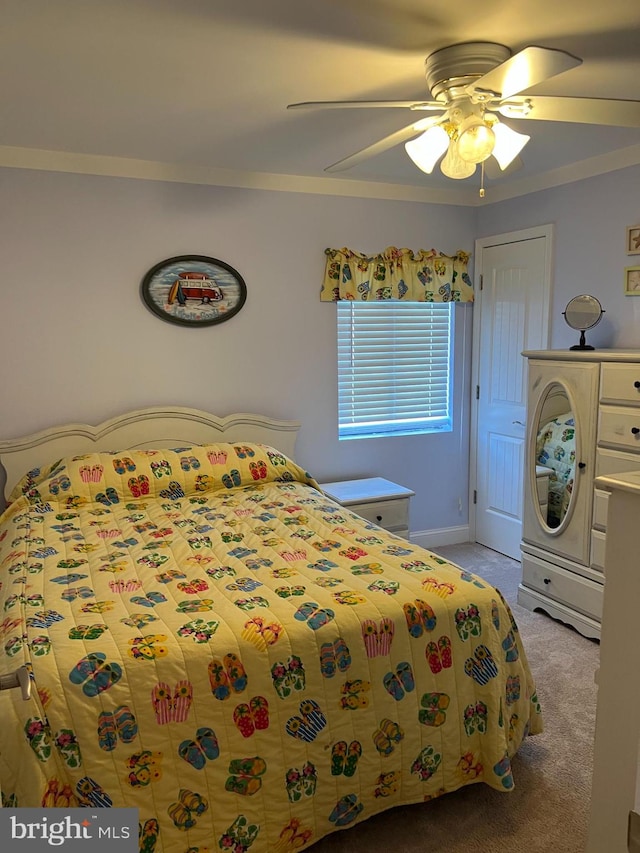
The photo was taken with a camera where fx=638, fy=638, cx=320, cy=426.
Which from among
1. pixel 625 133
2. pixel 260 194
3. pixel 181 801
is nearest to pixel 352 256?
pixel 260 194

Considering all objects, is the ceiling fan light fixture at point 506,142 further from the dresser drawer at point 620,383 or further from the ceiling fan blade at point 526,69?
the dresser drawer at point 620,383

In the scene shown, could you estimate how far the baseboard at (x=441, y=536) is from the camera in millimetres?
4438

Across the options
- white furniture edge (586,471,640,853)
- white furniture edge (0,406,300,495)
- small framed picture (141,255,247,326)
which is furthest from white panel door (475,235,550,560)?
white furniture edge (586,471,640,853)

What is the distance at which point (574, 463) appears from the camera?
124 inches

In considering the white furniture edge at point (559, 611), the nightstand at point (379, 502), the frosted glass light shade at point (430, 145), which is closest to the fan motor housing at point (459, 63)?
the frosted glass light shade at point (430, 145)

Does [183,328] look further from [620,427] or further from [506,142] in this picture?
[620,427]

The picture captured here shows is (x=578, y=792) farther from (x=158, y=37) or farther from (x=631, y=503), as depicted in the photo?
(x=158, y=37)

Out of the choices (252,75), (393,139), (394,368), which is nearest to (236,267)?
(394,368)

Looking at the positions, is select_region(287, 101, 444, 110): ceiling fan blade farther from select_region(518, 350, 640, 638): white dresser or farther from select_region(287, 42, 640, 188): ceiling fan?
select_region(518, 350, 640, 638): white dresser

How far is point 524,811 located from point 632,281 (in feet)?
8.28

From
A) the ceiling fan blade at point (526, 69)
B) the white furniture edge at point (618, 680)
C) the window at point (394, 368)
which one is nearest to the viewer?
the white furniture edge at point (618, 680)

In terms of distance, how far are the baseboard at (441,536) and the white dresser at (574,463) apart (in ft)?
3.22

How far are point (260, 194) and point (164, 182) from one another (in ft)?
1.83

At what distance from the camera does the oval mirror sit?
10.5 ft
